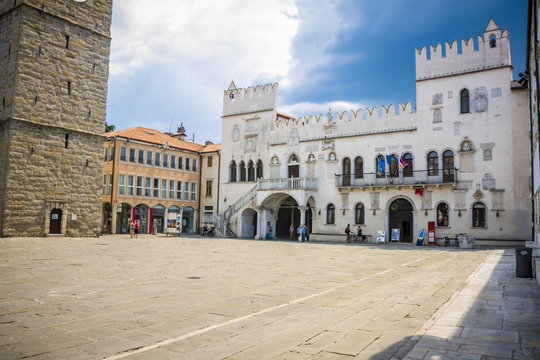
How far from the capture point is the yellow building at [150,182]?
124 feet

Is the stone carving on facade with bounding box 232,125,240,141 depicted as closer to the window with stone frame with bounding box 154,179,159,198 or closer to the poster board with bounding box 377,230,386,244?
the window with stone frame with bounding box 154,179,159,198

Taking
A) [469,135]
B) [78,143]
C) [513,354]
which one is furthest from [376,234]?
[513,354]

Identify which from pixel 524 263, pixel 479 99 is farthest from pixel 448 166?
pixel 524 263

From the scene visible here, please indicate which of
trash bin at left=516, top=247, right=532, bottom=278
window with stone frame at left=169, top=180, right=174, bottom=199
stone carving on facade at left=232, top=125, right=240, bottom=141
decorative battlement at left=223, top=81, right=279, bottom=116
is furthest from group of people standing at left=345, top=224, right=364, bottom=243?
trash bin at left=516, top=247, right=532, bottom=278

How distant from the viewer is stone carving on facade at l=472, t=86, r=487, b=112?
28658mm

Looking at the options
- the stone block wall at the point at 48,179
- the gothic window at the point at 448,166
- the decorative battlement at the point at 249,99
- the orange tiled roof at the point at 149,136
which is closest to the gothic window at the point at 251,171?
the decorative battlement at the point at 249,99

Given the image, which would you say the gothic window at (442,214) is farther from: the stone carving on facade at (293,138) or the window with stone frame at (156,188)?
the window with stone frame at (156,188)

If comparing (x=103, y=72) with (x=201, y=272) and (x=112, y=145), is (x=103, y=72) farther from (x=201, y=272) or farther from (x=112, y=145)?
(x=201, y=272)

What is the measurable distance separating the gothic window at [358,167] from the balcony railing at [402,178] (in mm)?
166

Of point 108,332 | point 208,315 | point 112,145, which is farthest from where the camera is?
point 112,145

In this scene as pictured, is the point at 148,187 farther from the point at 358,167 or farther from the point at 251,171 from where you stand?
the point at 358,167

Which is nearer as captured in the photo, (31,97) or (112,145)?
(31,97)

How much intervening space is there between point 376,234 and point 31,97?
84.4ft

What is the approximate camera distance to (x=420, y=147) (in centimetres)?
3088
